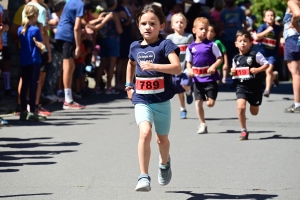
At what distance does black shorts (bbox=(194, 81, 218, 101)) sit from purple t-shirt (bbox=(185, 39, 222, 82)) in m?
0.07

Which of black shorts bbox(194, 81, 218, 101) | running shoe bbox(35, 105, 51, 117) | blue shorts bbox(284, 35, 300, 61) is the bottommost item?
running shoe bbox(35, 105, 51, 117)

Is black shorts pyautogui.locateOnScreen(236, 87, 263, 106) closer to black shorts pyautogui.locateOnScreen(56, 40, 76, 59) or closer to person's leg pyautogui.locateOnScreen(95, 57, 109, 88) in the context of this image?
black shorts pyautogui.locateOnScreen(56, 40, 76, 59)

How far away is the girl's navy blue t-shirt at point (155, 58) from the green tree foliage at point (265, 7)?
58.7ft

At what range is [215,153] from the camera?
388 inches

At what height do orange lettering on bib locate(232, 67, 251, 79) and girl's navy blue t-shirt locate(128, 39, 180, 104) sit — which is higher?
girl's navy blue t-shirt locate(128, 39, 180, 104)

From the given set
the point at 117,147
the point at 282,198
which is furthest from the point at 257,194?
the point at 117,147

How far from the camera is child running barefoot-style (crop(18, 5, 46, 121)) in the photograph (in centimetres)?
1290

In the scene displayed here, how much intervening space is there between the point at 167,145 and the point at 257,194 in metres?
0.93

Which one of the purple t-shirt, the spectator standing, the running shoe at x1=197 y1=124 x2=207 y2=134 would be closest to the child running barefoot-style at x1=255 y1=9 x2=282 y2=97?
the spectator standing

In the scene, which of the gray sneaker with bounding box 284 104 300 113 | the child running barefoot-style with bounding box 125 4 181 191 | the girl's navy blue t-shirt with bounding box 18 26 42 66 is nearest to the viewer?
the child running barefoot-style with bounding box 125 4 181 191

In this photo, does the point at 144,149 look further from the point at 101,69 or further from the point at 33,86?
the point at 101,69

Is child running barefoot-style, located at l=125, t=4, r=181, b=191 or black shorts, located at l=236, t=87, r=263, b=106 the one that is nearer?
child running barefoot-style, located at l=125, t=4, r=181, b=191

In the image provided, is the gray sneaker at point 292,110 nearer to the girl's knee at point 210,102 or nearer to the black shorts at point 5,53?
the girl's knee at point 210,102

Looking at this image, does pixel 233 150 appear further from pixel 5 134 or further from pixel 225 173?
pixel 5 134
